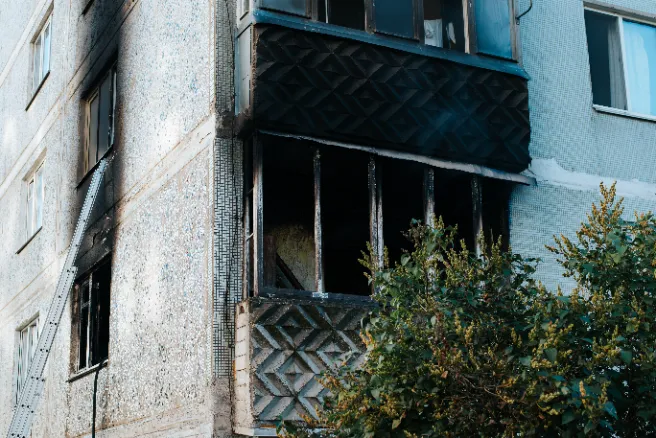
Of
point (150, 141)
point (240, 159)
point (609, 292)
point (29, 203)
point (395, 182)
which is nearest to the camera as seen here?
point (609, 292)

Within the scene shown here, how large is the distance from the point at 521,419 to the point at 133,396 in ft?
19.0

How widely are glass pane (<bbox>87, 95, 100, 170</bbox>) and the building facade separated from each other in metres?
0.05

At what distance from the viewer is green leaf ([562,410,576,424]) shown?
4938 millimetres

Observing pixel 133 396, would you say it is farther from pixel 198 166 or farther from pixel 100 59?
pixel 100 59

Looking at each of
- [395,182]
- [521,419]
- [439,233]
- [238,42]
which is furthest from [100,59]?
[521,419]

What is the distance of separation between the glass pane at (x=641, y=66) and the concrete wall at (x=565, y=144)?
36cm

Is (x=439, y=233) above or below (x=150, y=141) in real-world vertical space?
below

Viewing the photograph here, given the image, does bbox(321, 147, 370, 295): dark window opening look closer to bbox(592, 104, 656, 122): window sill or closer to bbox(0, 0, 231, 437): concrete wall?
bbox(0, 0, 231, 437): concrete wall

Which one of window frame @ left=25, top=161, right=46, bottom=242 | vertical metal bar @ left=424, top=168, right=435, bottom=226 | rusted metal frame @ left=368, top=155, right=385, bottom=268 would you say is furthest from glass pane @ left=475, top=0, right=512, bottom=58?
window frame @ left=25, top=161, right=46, bottom=242

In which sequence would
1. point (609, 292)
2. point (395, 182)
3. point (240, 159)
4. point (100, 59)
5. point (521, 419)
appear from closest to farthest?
point (521, 419) → point (609, 292) → point (240, 159) → point (395, 182) → point (100, 59)

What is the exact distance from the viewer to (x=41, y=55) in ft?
52.2

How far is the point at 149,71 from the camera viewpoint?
35.2ft

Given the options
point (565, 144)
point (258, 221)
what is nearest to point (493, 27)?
point (565, 144)

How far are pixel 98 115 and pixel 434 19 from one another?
5.01 meters
